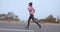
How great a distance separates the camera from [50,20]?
28.0 metres

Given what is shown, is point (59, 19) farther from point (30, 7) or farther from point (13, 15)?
point (30, 7)

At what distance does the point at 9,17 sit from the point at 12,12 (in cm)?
73

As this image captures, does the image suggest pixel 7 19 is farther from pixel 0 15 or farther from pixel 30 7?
pixel 30 7

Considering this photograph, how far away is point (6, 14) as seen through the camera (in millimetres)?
28656

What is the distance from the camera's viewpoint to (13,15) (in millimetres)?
29078

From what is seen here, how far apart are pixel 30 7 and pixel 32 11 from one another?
0.83 ft

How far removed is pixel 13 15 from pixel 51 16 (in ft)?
13.4

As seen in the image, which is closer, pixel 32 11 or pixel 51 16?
pixel 32 11

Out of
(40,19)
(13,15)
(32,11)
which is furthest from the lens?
(13,15)

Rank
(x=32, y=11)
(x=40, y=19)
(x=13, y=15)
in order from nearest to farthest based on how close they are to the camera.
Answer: (x=32, y=11), (x=40, y=19), (x=13, y=15)

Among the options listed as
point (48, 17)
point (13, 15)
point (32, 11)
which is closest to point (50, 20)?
point (48, 17)

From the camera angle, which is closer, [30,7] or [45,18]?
[30,7]

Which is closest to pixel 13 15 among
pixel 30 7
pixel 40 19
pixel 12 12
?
pixel 12 12

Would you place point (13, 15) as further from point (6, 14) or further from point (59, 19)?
point (59, 19)
